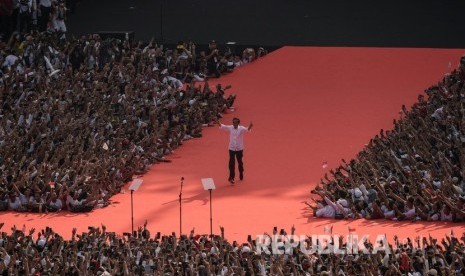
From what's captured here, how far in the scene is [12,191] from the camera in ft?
89.5

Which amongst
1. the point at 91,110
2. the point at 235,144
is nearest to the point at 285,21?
the point at 91,110

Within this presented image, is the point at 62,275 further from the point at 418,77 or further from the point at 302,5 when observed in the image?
the point at 302,5

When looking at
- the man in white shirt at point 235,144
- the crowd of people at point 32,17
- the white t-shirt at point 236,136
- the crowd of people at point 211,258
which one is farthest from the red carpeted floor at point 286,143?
the crowd of people at point 32,17

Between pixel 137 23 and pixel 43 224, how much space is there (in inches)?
609

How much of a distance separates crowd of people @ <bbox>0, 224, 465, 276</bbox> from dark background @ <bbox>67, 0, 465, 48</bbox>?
54.4 feet

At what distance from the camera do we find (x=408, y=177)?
26.1 meters

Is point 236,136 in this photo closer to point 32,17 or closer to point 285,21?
point 32,17

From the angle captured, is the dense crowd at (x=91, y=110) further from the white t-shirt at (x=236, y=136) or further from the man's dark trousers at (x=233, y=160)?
the white t-shirt at (x=236, y=136)

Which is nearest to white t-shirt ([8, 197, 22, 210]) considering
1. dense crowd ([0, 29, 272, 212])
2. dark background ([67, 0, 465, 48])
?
dense crowd ([0, 29, 272, 212])

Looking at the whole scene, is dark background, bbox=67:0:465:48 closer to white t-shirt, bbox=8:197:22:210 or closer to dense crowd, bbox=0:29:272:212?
dense crowd, bbox=0:29:272:212

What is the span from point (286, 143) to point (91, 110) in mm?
4451

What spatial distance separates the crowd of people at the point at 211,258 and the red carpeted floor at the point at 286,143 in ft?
10.5

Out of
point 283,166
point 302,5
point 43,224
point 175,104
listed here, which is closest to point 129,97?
point 175,104

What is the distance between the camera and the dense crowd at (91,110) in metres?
27.6
